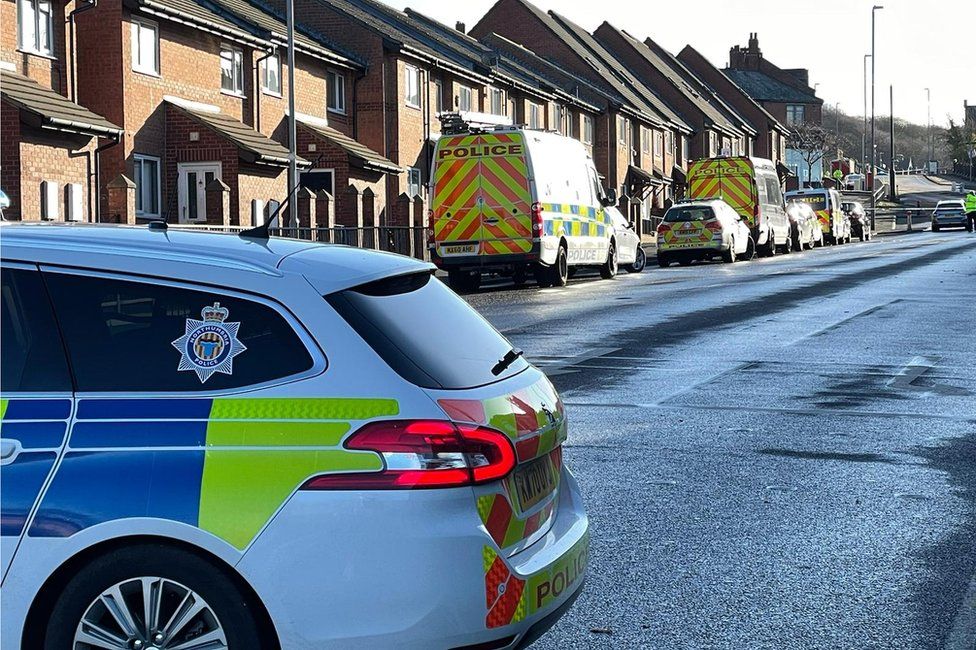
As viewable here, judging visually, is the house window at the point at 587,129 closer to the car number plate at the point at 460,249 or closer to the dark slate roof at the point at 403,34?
the dark slate roof at the point at 403,34

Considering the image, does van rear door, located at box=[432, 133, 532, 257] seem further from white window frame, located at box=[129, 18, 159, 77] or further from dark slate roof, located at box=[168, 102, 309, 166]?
white window frame, located at box=[129, 18, 159, 77]

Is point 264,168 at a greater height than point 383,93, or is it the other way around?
point 383,93

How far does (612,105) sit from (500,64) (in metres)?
10.0

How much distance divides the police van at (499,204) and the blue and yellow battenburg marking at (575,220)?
24 millimetres

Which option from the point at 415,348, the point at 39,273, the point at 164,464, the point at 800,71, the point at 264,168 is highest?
the point at 800,71

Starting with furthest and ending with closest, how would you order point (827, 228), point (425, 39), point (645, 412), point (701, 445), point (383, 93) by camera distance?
point (827, 228), point (425, 39), point (383, 93), point (645, 412), point (701, 445)

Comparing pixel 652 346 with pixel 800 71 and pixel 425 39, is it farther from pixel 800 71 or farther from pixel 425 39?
pixel 800 71

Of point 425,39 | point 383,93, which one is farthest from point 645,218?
point 383,93

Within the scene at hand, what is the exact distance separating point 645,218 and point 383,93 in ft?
105

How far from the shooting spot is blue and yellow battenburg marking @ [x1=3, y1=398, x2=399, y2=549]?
3.50 m

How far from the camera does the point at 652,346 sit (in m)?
14.6

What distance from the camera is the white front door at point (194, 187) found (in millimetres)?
32062

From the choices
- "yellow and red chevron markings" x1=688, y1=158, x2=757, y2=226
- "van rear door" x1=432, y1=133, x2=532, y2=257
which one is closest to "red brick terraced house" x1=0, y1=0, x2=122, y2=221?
"van rear door" x1=432, y1=133, x2=532, y2=257

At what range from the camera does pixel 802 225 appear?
49750 mm
